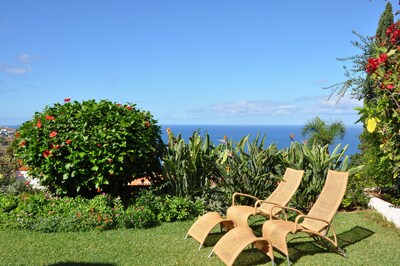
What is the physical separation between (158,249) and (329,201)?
102 inches

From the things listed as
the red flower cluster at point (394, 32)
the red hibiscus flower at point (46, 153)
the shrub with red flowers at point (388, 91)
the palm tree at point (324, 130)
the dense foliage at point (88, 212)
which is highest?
the red flower cluster at point (394, 32)

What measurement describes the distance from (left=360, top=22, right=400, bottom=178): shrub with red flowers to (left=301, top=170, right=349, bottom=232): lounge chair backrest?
2.85ft

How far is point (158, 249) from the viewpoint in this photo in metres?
5.46

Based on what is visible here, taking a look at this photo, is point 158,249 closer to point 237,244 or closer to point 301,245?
point 237,244

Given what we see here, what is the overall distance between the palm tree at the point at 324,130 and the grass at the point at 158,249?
7.15 m

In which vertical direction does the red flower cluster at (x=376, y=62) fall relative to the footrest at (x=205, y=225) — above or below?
above

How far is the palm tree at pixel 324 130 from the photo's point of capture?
13516 mm

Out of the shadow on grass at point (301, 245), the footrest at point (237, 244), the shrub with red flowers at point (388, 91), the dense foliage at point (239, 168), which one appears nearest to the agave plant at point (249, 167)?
the dense foliage at point (239, 168)

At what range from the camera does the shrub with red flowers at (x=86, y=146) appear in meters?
6.98

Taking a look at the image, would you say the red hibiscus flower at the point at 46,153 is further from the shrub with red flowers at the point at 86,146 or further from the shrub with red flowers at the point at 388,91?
the shrub with red flowers at the point at 388,91

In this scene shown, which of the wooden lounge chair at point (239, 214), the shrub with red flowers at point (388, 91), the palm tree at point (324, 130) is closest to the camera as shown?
the shrub with red flowers at point (388, 91)

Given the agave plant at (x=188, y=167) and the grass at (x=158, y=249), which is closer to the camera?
the grass at (x=158, y=249)

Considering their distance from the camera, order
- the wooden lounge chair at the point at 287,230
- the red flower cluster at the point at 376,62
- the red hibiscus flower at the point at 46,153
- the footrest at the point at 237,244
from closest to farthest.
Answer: the footrest at the point at 237,244
the wooden lounge chair at the point at 287,230
the red flower cluster at the point at 376,62
the red hibiscus flower at the point at 46,153

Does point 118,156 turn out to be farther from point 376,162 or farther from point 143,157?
point 376,162
